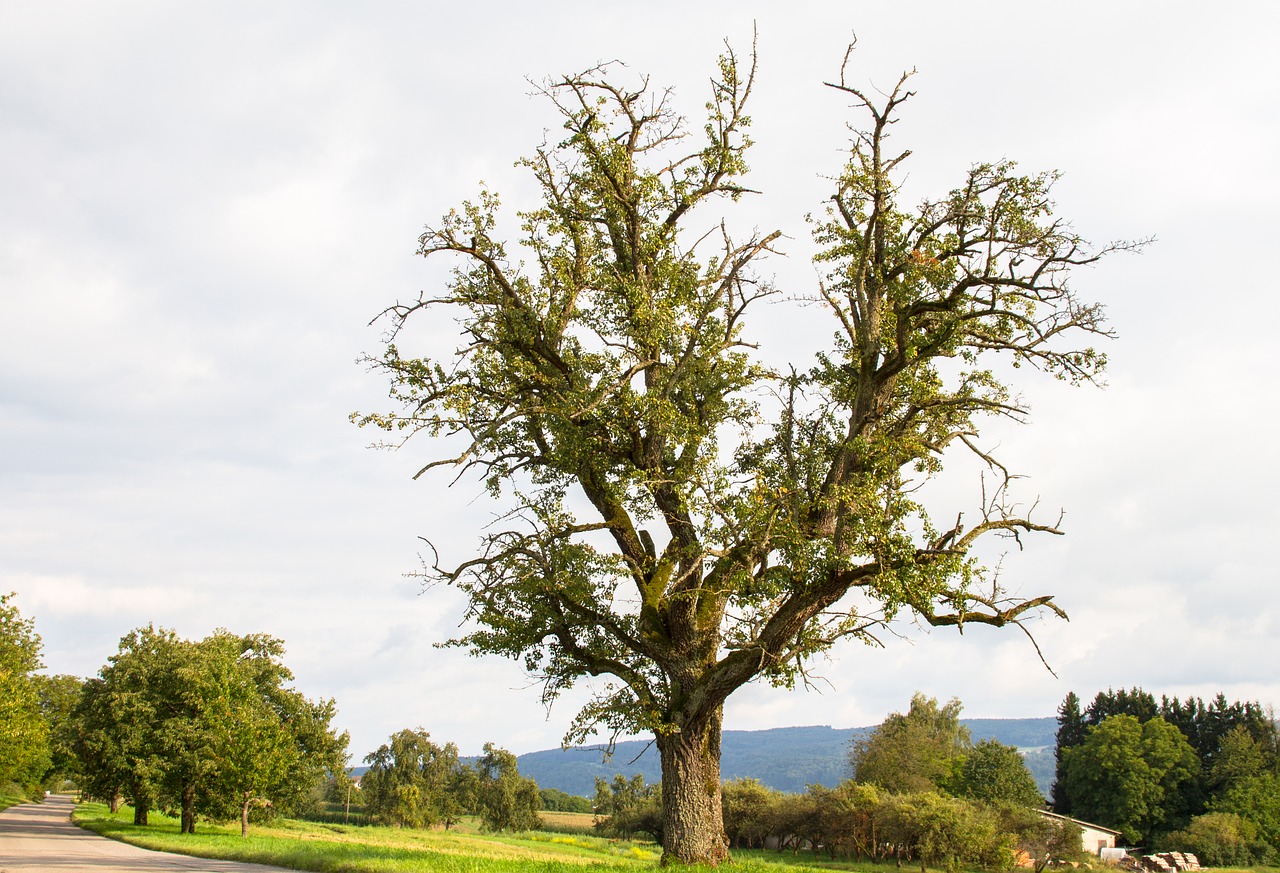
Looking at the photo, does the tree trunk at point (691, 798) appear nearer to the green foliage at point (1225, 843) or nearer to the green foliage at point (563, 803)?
the green foliage at point (1225, 843)

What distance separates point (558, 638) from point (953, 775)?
73.8m

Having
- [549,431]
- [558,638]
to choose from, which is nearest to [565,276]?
[549,431]

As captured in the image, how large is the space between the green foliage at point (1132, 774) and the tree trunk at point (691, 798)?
266ft

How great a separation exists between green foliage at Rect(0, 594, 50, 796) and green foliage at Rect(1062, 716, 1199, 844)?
87.0m

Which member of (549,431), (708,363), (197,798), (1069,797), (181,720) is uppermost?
(708,363)

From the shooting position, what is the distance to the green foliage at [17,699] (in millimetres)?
42000

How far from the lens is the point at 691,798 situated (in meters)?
16.3

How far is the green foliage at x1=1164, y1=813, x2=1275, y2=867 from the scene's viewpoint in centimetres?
6519

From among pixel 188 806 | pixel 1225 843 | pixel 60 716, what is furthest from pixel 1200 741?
pixel 60 716

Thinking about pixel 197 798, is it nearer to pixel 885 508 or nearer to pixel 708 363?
pixel 708 363

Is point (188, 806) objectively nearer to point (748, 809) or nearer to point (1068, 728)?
point (748, 809)

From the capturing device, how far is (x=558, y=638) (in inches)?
711

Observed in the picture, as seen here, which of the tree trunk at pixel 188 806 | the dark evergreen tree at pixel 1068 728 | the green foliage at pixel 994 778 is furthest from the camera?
the dark evergreen tree at pixel 1068 728

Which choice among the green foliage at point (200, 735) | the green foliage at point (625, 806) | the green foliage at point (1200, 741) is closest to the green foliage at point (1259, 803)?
the green foliage at point (1200, 741)
